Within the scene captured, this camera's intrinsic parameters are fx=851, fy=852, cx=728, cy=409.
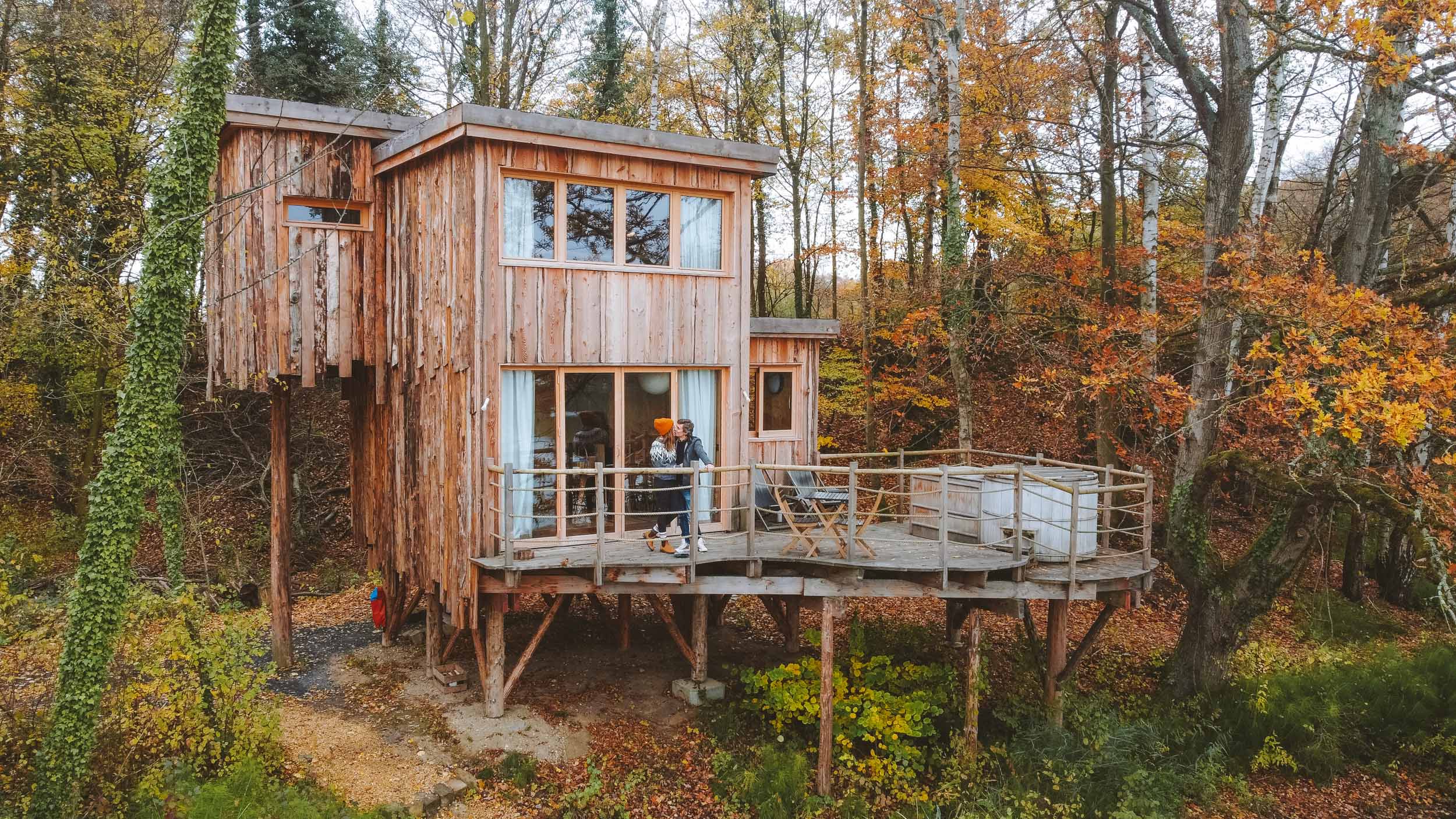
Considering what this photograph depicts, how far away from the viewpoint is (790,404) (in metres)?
13.2

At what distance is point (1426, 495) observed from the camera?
898 cm

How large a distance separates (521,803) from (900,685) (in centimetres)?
534

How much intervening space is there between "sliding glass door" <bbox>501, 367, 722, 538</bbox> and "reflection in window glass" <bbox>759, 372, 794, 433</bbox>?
6.38 ft

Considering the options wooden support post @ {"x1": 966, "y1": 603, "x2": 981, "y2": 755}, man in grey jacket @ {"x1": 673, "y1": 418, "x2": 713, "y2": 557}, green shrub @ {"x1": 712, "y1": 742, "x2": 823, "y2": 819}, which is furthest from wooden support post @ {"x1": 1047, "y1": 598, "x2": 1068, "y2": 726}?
man in grey jacket @ {"x1": 673, "y1": 418, "x2": 713, "y2": 557}

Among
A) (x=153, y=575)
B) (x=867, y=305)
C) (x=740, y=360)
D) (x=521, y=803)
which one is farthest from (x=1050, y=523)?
(x=153, y=575)

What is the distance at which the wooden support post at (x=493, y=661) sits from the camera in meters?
10.4

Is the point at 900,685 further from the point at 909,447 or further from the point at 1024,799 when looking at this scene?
the point at 909,447

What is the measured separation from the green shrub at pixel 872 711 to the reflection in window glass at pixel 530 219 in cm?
623

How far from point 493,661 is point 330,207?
6409 mm

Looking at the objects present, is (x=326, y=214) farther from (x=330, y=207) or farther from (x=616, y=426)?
(x=616, y=426)

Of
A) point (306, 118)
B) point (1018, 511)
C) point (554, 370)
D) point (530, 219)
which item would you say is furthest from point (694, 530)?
point (306, 118)

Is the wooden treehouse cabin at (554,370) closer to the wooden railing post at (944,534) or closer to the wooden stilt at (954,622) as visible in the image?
the wooden railing post at (944,534)

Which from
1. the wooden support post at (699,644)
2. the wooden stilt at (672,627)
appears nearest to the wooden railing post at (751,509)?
the wooden stilt at (672,627)

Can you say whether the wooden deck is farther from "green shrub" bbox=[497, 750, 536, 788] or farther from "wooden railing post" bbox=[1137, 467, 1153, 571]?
"green shrub" bbox=[497, 750, 536, 788]
